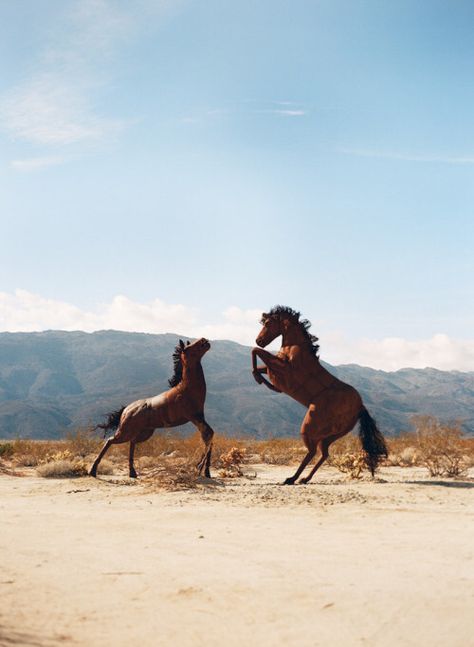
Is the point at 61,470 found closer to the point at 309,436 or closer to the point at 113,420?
the point at 113,420

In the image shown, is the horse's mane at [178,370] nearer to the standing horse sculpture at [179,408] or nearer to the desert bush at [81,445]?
the standing horse sculpture at [179,408]

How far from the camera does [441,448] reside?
15.2 m

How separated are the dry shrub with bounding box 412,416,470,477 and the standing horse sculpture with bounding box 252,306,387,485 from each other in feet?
7.48

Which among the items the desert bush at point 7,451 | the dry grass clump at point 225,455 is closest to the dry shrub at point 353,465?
the dry grass clump at point 225,455

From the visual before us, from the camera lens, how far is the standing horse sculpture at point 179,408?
11531 mm

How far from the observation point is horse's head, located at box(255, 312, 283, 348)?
11.9 meters

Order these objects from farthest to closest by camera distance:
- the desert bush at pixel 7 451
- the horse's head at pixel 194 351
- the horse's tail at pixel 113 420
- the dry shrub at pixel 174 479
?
the desert bush at pixel 7 451 < the horse's tail at pixel 113 420 < the horse's head at pixel 194 351 < the dry shrub at pixel 174 479

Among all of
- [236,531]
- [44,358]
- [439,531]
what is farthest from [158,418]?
[44,358]

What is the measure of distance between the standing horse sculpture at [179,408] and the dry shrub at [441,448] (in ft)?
15.8

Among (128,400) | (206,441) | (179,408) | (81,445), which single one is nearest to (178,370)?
(179,408)

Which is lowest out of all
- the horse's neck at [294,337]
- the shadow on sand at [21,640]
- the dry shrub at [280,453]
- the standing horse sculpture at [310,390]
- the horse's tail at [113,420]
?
the dry shrub at [280,453]

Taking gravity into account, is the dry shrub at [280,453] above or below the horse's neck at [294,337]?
below

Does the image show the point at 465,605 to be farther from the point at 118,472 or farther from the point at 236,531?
the point at 118,472

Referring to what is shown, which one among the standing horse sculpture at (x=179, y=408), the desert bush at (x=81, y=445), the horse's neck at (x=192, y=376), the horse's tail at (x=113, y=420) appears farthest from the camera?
the desert bush at (x=81, y=445)
